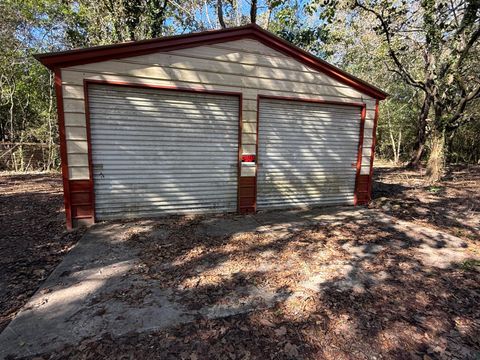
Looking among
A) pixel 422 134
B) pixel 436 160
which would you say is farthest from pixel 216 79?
pixel 422 134

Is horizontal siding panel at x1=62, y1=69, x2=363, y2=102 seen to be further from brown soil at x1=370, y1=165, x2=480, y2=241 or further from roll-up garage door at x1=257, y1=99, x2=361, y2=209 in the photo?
brown soil at x1=370, y1=165, x2=480, y2=241

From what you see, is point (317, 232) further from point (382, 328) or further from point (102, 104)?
point (102, 104)

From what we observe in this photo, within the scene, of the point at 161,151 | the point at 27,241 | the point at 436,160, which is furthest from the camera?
the point at 436,160

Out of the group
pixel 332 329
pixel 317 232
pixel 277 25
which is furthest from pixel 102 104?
pixel 277 25

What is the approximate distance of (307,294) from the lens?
Result: 274cm

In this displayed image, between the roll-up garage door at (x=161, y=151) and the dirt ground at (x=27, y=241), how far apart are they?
0.89m

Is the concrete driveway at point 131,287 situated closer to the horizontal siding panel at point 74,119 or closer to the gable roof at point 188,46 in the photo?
the horizontal siding panel at point 74,119

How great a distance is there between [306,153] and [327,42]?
7146mm

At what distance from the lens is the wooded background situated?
874 cm

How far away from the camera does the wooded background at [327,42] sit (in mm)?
8742

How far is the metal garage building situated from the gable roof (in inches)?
0.6

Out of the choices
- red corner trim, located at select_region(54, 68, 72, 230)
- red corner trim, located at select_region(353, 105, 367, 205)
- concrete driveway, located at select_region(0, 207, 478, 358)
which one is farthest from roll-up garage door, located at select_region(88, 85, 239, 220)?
red corner trim, located at select_region(353, 105, 367, 205)

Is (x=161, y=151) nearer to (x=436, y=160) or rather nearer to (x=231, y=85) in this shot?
(x=231, y=85)

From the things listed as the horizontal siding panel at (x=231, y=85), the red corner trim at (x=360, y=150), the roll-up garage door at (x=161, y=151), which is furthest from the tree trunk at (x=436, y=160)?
the roll-up garage door at (x=161, y=151)
